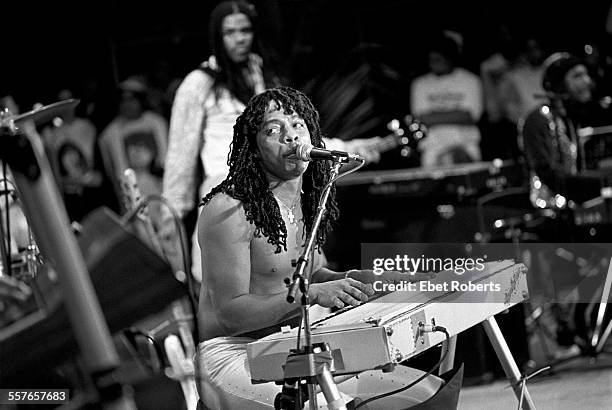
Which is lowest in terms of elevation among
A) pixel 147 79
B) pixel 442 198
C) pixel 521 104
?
pixel 442 198

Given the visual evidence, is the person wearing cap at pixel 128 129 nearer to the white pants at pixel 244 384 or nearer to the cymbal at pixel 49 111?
the cymbal at pixel 49 111

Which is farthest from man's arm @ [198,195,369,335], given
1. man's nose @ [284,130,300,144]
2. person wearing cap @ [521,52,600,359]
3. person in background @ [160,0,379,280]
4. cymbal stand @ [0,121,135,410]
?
person wearing cap @ [521,52,600,359]

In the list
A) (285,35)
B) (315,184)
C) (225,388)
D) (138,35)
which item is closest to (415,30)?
(285,35)

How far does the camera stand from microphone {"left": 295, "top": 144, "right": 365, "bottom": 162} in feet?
8.57

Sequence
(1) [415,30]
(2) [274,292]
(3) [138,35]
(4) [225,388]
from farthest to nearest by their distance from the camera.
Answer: (1) [415,30]
(3) [138,35]
(2) [274,292]
(4) [225,388]

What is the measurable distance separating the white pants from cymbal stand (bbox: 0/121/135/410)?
128 centimetres

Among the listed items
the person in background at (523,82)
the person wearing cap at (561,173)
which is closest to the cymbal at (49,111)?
the person wearing cap at (561,173)

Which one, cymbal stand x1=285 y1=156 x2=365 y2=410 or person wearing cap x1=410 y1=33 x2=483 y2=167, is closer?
cymbal stand x1=285 y1=156 x2=365 y2=410

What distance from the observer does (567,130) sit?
5.65 m

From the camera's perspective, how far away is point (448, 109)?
6969mm

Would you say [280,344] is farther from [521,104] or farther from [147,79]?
[521,104]

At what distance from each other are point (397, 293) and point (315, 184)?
0.51 metres

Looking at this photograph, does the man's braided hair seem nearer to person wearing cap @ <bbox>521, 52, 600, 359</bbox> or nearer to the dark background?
the dark background

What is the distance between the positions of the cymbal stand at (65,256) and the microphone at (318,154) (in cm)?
122
